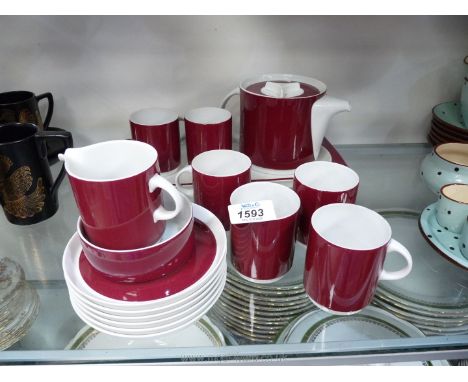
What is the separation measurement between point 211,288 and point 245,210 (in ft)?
0.30

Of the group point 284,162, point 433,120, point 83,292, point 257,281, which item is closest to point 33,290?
point 83,292

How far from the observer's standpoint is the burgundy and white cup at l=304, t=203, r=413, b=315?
0.40 meters

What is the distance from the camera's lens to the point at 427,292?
1.71 feet

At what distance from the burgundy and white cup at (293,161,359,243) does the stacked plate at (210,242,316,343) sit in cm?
4

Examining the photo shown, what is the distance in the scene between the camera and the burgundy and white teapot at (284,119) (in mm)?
568

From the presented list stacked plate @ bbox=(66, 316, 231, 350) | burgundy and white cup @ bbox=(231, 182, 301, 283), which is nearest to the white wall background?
burgundy and white cup @ bbox=(231, 182, 301, 283)

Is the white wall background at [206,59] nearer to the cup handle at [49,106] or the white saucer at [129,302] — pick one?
the cup handle at [49,106]

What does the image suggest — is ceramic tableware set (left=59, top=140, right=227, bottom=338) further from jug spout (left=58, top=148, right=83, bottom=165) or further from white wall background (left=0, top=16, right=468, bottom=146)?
white wall background (left=0, top=16, right=468, bottom=146)

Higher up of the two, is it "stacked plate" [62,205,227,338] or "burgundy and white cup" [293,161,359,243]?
"burgundy and white cup" [293,161,359,243]

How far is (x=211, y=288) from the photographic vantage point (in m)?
0.43

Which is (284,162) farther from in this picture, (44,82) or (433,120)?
(44,82)

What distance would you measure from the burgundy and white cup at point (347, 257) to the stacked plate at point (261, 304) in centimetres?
4

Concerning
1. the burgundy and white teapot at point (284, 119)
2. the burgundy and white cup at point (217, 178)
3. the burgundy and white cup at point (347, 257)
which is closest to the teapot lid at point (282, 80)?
the burgundy and white teapot at point (284, 119)

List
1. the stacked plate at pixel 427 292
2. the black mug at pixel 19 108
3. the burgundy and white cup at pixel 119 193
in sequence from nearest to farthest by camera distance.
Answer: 1. the burgundy and white cup at pixel 119 193
2. the stacked plate at pixel 427 292
3. the black mug at pixel 19 108
